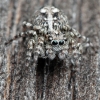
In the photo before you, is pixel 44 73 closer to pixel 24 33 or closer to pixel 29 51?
pixel 29 51

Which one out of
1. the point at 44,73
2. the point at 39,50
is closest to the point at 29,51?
the point at 39,50

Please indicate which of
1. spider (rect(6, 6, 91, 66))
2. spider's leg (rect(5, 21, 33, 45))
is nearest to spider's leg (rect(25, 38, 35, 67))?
spider (rect(6, 6, 91, 66))

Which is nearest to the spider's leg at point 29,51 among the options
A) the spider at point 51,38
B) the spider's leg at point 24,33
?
the spider at point 51,38

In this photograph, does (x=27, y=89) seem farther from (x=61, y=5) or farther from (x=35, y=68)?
(x=61, y=5)

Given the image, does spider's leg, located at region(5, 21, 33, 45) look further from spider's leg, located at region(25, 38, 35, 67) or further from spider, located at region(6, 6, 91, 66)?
spider's leg, located at region(25, 38, 35, 67)

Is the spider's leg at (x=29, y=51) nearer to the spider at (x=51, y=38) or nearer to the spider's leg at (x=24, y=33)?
the spider at (x=51, y=38)

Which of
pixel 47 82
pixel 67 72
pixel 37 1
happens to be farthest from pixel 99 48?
pixel 37 1
